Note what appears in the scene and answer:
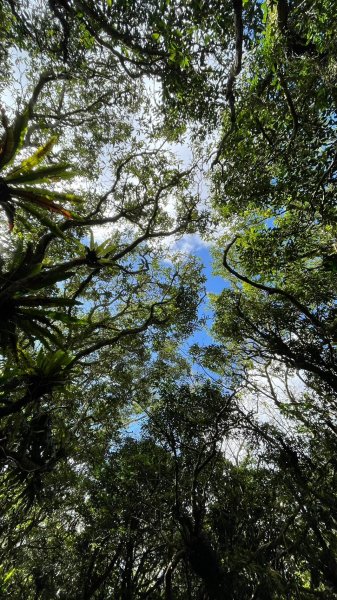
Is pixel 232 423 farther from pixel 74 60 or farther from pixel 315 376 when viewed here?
pixel 74 60

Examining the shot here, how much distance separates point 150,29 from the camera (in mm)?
4871

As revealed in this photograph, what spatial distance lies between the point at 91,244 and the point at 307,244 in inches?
198

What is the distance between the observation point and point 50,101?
8672mm

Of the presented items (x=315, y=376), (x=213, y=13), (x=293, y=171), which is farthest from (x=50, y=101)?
(x=315, y=376)

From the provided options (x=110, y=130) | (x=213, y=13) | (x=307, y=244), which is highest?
(x=110, y=130)

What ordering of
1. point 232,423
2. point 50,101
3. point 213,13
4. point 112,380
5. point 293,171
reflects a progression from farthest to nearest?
point 112,380, point 50,101, point 232,423, point 293,171, point 213,13

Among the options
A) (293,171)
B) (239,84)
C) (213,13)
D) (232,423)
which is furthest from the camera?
(232,423)

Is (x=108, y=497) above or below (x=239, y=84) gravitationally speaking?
below

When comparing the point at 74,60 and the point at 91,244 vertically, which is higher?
the point at 74,60

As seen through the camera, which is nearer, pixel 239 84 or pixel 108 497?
pixel 239 84

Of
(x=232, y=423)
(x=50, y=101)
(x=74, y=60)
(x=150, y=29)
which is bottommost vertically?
(x=232, y=423)

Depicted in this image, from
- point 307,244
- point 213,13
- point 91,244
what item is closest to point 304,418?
point 307,244

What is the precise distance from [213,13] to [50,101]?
6.33m

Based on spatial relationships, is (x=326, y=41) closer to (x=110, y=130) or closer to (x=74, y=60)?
(x=74, y=60)
